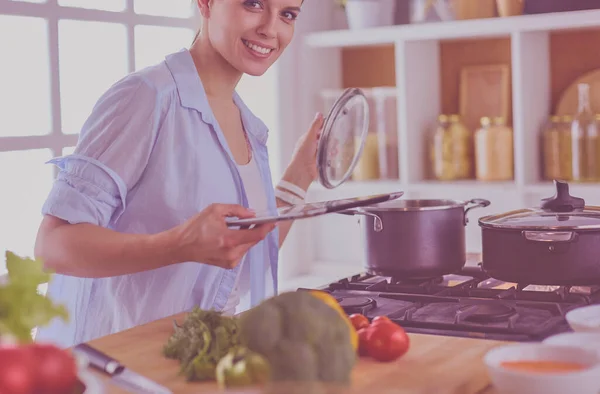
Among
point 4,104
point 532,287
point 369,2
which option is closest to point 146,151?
point 532,287

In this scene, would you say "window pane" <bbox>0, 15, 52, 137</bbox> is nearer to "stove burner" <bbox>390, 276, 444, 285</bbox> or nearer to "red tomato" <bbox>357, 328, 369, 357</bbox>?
"stove burner" <bbox>390, 276, 444, 285</bbox>

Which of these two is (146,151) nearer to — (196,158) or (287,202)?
(196,158)

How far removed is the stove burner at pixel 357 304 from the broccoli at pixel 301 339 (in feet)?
1.60

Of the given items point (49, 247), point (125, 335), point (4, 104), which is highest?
point (4, 104)

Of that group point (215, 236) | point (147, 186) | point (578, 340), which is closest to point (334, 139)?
point (147, 186)

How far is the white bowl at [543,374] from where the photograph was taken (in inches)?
43.3

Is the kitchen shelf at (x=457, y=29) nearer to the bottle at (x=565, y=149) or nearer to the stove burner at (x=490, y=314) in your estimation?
the bottle at (x=565, y=149)

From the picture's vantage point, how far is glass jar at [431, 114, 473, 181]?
12.0 feet

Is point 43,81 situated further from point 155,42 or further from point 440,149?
point 440,149

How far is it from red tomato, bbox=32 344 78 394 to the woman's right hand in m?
0.55

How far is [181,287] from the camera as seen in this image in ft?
6.29

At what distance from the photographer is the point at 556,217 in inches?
69.9

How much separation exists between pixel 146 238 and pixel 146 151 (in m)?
0.27

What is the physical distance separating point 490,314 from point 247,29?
Answer: 2.71 feet
